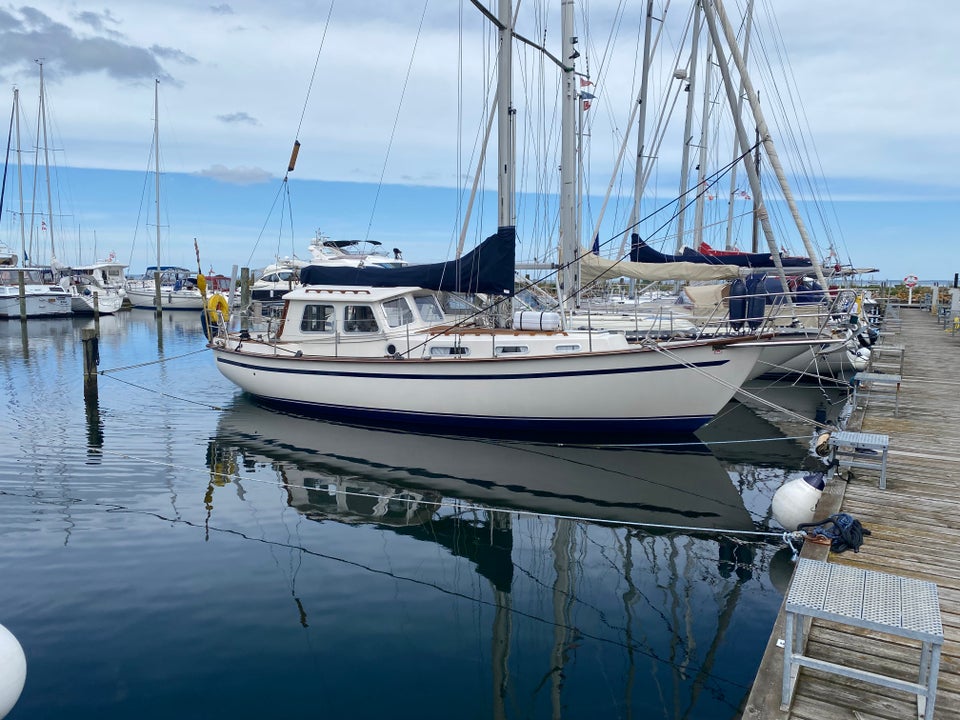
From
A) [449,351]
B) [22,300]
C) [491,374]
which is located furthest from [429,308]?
[22,300]

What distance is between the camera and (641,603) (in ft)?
21.4

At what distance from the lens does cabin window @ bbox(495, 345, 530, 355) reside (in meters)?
12.0

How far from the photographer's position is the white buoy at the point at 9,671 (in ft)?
12.7

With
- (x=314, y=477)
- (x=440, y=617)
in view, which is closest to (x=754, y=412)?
(x=314, y=477)

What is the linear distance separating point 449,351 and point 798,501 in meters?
Result: 7.12

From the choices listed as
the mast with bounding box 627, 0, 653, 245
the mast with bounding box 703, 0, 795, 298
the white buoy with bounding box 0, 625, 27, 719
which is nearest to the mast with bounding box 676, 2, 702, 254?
the mast with bounding box 627, 0, 653, 245

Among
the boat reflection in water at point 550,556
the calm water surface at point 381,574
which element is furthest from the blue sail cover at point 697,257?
the boat reflection in water at point 550,556

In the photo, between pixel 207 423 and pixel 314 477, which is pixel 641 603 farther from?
pixel 207 423

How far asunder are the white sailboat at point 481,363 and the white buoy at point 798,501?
4.27 metres

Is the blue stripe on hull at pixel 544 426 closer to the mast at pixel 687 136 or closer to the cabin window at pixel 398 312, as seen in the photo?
the cabin window at pixel 398 312

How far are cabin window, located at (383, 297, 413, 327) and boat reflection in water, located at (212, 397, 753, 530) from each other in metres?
2.22

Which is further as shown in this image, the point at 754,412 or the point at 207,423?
the point at 754,412

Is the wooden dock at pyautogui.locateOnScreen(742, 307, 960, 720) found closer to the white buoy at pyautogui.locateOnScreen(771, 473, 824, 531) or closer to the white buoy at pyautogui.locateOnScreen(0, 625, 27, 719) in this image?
the white buoy at pyautogui.locateOnScreen(771, 473, 824, 531)

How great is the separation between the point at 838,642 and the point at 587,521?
14.4ft
